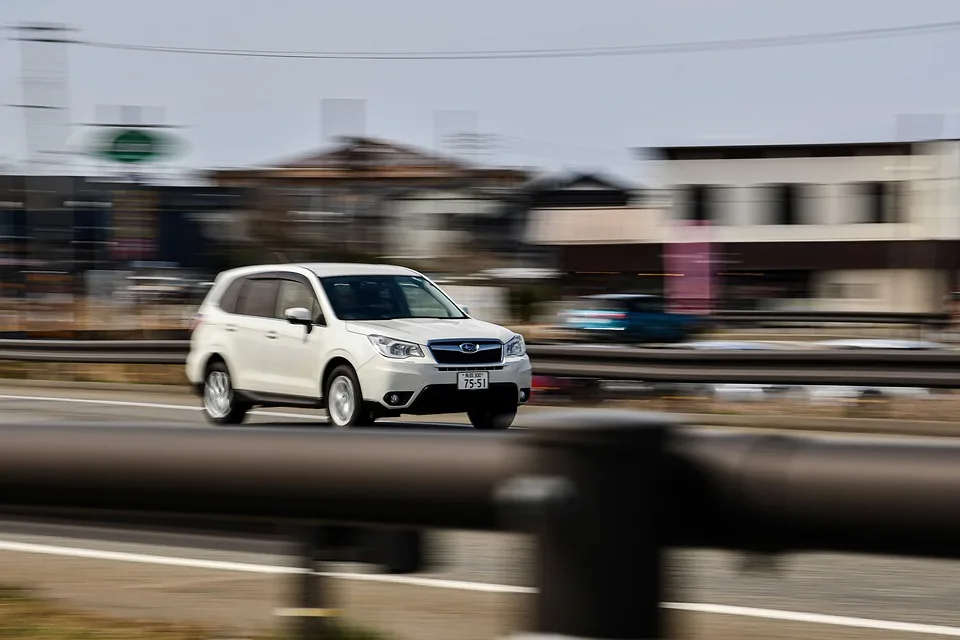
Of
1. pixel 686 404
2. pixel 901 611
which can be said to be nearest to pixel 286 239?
pixel 686 404

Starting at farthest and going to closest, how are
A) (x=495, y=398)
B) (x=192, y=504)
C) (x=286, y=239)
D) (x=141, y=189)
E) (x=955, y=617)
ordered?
1. (x=141, y=189)
2. (x=286, y=239)
3. (x=495, y=398)
4. (x=955, y=617)
5. (x=192, y=504)

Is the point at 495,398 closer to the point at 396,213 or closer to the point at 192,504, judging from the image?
the point at 192,504

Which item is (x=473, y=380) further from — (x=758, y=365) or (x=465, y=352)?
(x=758, y=365)

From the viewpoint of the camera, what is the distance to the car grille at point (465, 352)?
12.2 meters

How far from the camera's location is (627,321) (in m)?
29.9

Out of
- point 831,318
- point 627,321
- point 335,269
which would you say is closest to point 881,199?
point 831,318

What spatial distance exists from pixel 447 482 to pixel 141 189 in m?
32.4

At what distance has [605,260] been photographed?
188 feet

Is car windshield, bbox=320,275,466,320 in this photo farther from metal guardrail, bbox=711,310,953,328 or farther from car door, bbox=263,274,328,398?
metal guardrail, bbox=711,310,953,328

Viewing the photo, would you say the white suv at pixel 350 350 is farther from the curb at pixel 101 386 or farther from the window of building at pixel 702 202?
the window of building at pixel 702 202

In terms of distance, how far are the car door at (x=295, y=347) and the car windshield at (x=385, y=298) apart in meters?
0.22

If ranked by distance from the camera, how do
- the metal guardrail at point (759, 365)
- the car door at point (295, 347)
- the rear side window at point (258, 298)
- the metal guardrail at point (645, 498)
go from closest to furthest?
the metal guardrail at point (645, 498), the car door at point (295, 347), the rear side window at point (258, 298), the metal guardrail at point (759, 365)

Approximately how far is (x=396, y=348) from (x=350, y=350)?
0.46m

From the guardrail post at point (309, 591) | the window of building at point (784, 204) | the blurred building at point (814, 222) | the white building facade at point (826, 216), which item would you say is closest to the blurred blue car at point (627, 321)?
the blurred building at point (814, 222)
